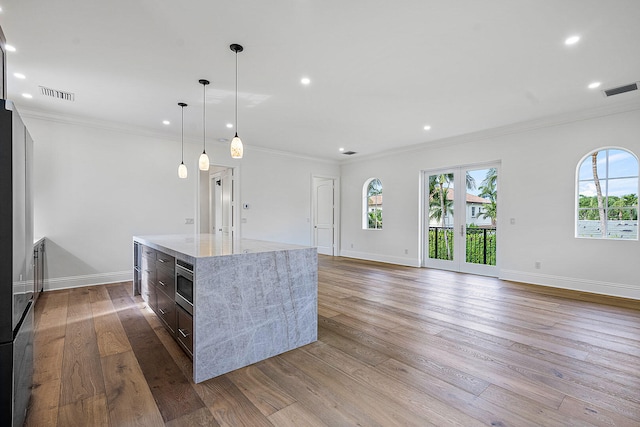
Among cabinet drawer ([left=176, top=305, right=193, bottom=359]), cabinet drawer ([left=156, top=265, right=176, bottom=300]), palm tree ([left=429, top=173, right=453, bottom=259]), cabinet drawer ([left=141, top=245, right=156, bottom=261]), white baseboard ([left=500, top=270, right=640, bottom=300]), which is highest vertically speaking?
palm tree ([left=429, top=173, right=453, bottom=259])

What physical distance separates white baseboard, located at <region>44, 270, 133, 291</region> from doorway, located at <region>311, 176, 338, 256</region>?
4.53 meters

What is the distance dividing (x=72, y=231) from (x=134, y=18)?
3858 mm

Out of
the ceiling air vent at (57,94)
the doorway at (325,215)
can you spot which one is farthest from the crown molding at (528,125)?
the ceiling air vent at (57,94)

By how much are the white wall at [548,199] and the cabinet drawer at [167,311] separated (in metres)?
5.25

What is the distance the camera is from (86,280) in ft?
15.9

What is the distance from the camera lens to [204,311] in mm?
2084

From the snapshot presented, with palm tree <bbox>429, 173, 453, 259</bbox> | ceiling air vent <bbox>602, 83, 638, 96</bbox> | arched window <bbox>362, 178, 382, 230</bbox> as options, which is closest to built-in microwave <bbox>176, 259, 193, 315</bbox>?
ceiling air vent <bbox>602, 83, 638, 96</bbox>

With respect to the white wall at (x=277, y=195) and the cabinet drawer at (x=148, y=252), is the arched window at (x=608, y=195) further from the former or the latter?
the cabinet drawer at (x=148, y=252)

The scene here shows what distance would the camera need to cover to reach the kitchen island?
6.88ft

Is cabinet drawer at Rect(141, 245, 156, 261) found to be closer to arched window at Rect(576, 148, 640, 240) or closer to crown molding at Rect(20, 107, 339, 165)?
crown molding at Rect(20, 107, 339, 165)

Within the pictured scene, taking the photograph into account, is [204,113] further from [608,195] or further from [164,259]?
[608,195]

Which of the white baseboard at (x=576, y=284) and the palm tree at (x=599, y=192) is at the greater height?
the palm tree at (x=599, y=192)

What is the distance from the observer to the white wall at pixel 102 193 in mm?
4570

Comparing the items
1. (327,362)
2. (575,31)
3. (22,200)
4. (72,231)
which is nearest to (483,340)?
(327,362)
